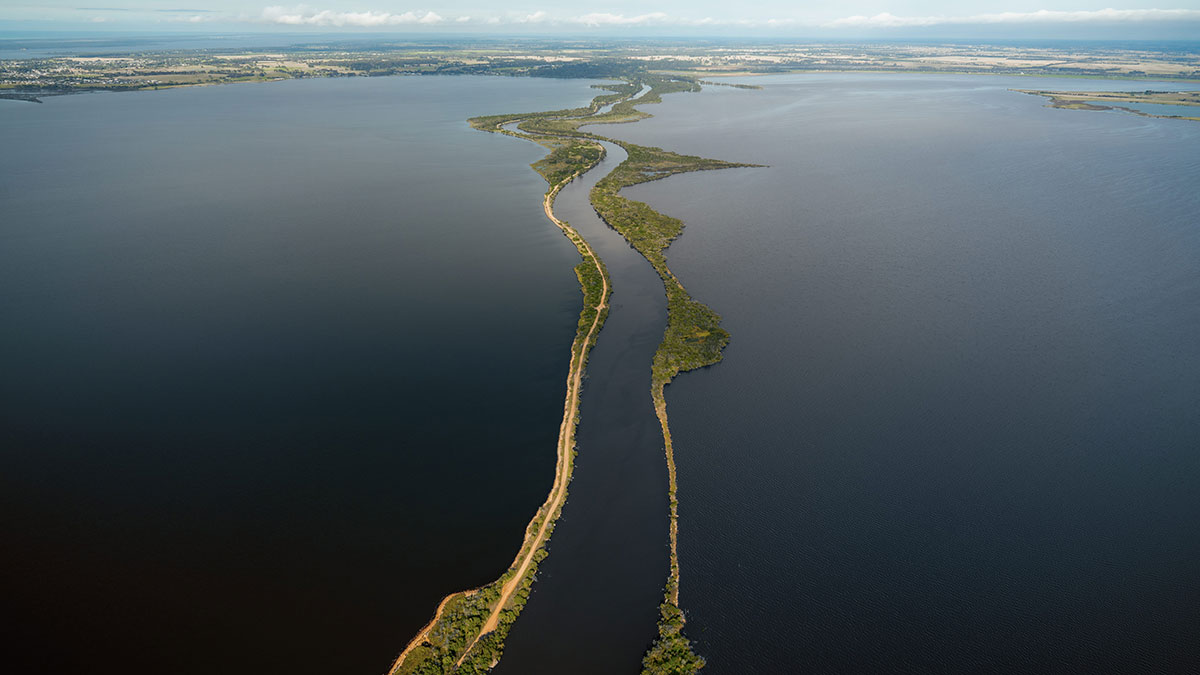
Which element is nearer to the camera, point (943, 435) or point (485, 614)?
point (485, 614)

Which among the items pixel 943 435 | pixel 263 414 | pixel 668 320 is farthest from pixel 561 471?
pixel 943 435

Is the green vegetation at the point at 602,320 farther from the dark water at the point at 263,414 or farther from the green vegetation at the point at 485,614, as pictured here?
the dark water at the point at 263,414

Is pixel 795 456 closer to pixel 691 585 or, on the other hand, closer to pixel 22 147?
pixel 691 585

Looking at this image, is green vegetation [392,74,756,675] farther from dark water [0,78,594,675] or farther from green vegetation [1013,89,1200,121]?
green vegetation [1013,89,1200,121]

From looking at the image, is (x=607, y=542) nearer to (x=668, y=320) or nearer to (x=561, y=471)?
(x=561, y=471)

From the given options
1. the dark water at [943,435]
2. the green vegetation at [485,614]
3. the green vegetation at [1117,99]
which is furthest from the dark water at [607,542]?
the green vegetation at [1117,99]
